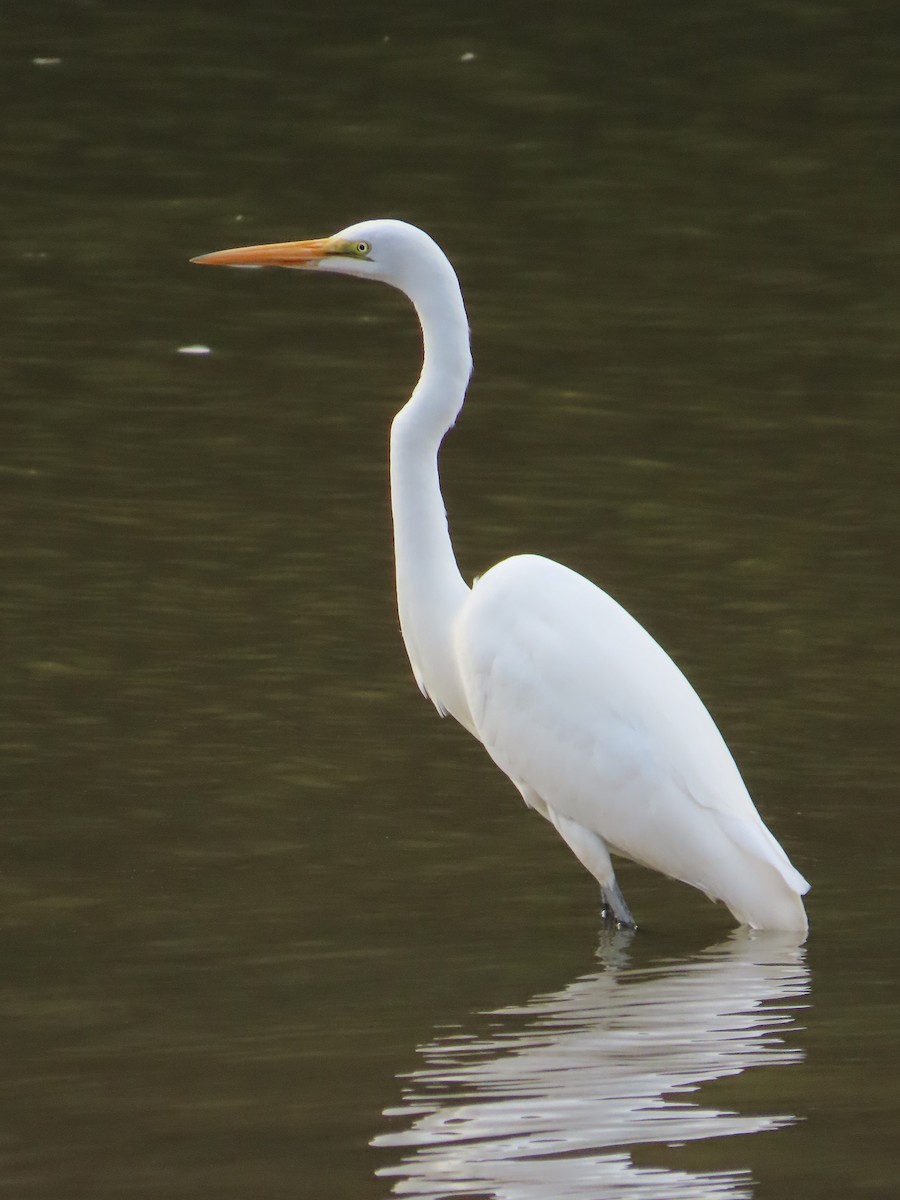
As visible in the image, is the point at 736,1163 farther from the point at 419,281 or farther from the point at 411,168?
the point at 411,168

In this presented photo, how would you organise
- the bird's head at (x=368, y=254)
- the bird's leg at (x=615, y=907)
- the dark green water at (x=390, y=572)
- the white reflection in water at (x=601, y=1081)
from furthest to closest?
the bird's head at (x=368, y=254) < the bird's leg at (x=615, y=907) < the dark green water at (x=390, y=572) < the white reflection in water at (x=601, y=1081)

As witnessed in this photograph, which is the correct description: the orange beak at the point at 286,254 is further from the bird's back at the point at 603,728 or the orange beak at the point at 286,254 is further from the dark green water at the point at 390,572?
the dark green water at the point at 390,572

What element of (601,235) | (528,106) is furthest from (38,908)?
(528,106)

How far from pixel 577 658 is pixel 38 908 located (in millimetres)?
1081

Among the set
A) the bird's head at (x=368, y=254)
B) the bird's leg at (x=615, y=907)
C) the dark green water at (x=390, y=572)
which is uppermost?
the bird's head at (x=368, y=254)

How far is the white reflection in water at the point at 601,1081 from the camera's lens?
9.60 feet

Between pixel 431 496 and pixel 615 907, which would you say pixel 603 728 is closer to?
pixel 615 907

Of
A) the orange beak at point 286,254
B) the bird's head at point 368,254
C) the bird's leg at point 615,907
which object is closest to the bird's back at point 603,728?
the bird's leg at point 615,907

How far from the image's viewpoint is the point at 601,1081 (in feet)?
10.8

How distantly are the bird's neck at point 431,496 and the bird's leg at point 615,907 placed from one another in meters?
0.62

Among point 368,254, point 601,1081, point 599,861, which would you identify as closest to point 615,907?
point 599,861

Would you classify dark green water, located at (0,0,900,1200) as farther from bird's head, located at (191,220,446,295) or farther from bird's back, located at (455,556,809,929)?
bird's head, located at (191,220,446,295)

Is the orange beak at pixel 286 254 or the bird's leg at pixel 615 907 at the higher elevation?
the orange beak at pixel 286 254

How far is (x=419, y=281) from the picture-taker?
4.43 m
